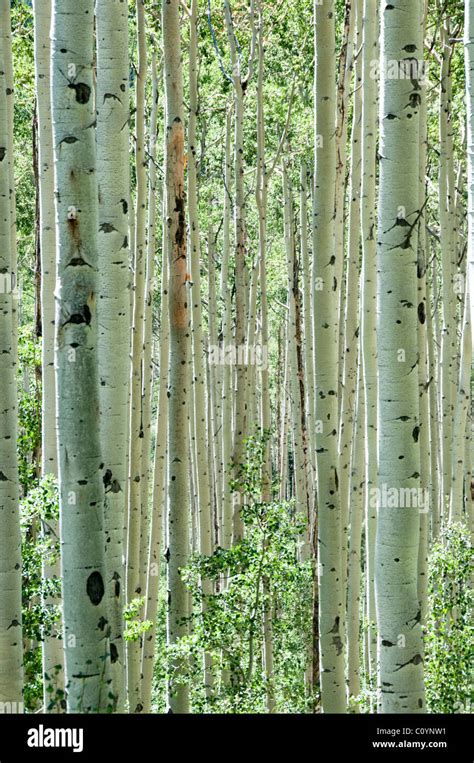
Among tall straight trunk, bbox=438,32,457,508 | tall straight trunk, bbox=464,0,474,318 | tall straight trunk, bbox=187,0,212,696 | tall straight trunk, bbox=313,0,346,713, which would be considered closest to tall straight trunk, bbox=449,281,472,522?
tall straight trunk, bbox=438,32,457,508

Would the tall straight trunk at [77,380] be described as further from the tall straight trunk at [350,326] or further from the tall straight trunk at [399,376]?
the tall straight trunk at [350,326]

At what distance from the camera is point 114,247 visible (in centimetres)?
433

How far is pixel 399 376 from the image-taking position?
3.46 m

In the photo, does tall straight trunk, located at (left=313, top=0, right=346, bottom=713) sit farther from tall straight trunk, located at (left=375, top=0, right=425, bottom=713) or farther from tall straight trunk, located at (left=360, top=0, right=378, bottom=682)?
tall straight trunk, located at (left=375, top=0, right=425, bottom=713)

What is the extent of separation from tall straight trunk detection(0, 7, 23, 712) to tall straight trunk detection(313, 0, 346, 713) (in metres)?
1.80

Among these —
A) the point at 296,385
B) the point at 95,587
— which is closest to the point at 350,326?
the point at 95,587

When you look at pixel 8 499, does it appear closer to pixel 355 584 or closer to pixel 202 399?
pixel 355 584

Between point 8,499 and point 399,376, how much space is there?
7.47 ft

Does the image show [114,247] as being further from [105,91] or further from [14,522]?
[14,522]

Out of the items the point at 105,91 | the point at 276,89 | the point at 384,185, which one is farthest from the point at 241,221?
the point at 384,185

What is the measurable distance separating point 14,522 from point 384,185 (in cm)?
259

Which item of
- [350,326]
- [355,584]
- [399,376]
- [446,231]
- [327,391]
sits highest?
[446,231]

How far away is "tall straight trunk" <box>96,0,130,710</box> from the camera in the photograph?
14.0 feet

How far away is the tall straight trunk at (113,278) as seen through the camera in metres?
4.26
